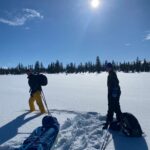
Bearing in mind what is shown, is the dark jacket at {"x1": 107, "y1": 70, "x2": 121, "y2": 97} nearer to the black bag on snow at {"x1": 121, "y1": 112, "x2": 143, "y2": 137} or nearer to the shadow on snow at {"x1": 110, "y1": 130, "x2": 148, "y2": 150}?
the black bag on snow at {"x1": 121, "y1": 112, "x2": 143, "y2": 137}

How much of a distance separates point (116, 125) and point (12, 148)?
3.70 m

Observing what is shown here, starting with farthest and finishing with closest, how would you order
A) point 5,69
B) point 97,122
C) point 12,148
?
point 5,69 < point 97,122 < point 12,148

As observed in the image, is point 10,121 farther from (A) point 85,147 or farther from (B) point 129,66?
(B) point 129,66

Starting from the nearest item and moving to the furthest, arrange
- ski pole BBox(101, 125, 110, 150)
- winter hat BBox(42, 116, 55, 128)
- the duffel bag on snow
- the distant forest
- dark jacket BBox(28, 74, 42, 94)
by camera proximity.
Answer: the duffel bag on snow
ski pole BBox(101, 125, 110, 150)
winter hat BBox(42, 116, 55, 128)
dark jacket BBox(28, 74, 42, 94)
the distant forest

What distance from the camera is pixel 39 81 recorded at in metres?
12.6

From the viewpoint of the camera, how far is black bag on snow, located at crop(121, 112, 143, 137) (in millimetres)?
8055

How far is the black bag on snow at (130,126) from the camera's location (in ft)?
26.4

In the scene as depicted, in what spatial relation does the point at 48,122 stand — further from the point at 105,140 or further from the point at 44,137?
the point at 105,140

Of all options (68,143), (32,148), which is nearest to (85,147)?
(68,143)

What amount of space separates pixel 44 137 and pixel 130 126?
292 cm

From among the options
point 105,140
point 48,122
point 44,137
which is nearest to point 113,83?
point 105,140

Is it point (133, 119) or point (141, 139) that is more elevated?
point (133, 119)

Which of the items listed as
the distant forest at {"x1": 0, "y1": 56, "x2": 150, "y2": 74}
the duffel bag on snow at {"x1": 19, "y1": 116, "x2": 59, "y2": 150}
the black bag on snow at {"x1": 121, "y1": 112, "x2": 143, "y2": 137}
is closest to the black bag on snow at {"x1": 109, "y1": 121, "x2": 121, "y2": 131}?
the black bag on snow at {"x1": 121, "y1": 112, "x2": 143, "y2": 137}

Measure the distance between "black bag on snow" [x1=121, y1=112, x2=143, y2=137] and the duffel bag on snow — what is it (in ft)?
7.31
